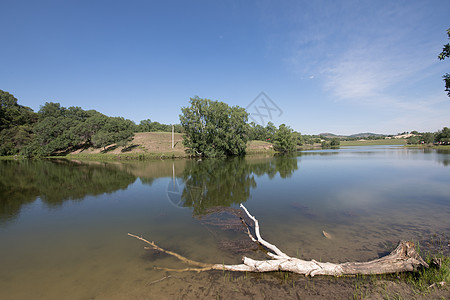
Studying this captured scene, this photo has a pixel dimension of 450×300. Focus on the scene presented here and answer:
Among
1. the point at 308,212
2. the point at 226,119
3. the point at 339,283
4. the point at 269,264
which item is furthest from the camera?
the point at 226,119

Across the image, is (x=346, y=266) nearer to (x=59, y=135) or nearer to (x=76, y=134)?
(x=76, y=134)

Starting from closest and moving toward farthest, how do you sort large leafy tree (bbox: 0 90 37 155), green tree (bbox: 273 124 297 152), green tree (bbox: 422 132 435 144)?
1. large leafy tree (bbox: 0 90 37 155)
2. green tree (bbox: 273 124 297 152)
3. green tree (bbox: 422 132 435 144)

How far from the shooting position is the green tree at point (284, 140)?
65375 mm

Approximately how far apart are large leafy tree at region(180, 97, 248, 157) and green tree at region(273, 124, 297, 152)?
23285 millimetres

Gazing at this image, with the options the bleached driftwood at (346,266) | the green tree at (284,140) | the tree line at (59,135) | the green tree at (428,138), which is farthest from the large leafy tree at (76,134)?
the green tree at (428,138)

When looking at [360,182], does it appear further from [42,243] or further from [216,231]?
[42,243]

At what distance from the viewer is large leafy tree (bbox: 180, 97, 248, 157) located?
44375 mm

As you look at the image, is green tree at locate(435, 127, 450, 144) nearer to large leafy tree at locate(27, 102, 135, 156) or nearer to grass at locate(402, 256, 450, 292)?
grass at locate(402, 256, 450, 292)

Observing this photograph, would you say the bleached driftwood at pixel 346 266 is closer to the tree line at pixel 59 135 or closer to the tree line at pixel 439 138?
the tree line at pixel 59 135

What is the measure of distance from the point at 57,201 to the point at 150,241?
30.6 feet

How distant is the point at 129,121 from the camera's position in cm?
5756

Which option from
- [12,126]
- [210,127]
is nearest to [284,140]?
[210,127]

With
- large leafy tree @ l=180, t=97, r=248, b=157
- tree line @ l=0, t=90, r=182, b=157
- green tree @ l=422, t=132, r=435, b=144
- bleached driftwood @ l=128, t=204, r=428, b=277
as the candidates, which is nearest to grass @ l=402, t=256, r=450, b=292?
bleached driftwood @ l=128, t=204, r=428, b=277

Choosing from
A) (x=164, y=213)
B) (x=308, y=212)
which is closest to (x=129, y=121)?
(x=164, y=213)
